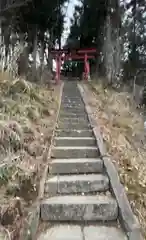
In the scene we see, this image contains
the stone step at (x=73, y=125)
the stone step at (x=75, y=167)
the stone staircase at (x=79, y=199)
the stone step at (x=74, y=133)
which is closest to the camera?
the stone staircase at (x=79, y=199)

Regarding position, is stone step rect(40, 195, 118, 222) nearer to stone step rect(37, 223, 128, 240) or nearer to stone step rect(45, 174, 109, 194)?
stone step rect(37, 223, 128, 240)

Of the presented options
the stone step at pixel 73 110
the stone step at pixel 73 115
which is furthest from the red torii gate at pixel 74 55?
the stone step at pixel 73 115

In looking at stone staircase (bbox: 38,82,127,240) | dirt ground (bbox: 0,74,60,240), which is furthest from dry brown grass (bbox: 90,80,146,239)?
dirt ground (bbox: 0,74,60,240)

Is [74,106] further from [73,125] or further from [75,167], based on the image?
[75,167]

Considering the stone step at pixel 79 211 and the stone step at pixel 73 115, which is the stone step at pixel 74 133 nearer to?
the stone step at pixel 73 115

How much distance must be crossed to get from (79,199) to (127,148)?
5.43ft

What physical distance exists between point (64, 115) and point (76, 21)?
14.7 m

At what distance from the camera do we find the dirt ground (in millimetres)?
2756

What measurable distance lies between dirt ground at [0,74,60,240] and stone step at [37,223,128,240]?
0.33m

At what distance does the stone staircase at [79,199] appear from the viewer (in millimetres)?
2936

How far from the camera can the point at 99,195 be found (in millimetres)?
3453

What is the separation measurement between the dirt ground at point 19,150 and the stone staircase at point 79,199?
0.21 m

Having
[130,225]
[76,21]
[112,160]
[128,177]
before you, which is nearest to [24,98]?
[112,160]

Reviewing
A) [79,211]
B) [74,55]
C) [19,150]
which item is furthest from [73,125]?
[74,55]
